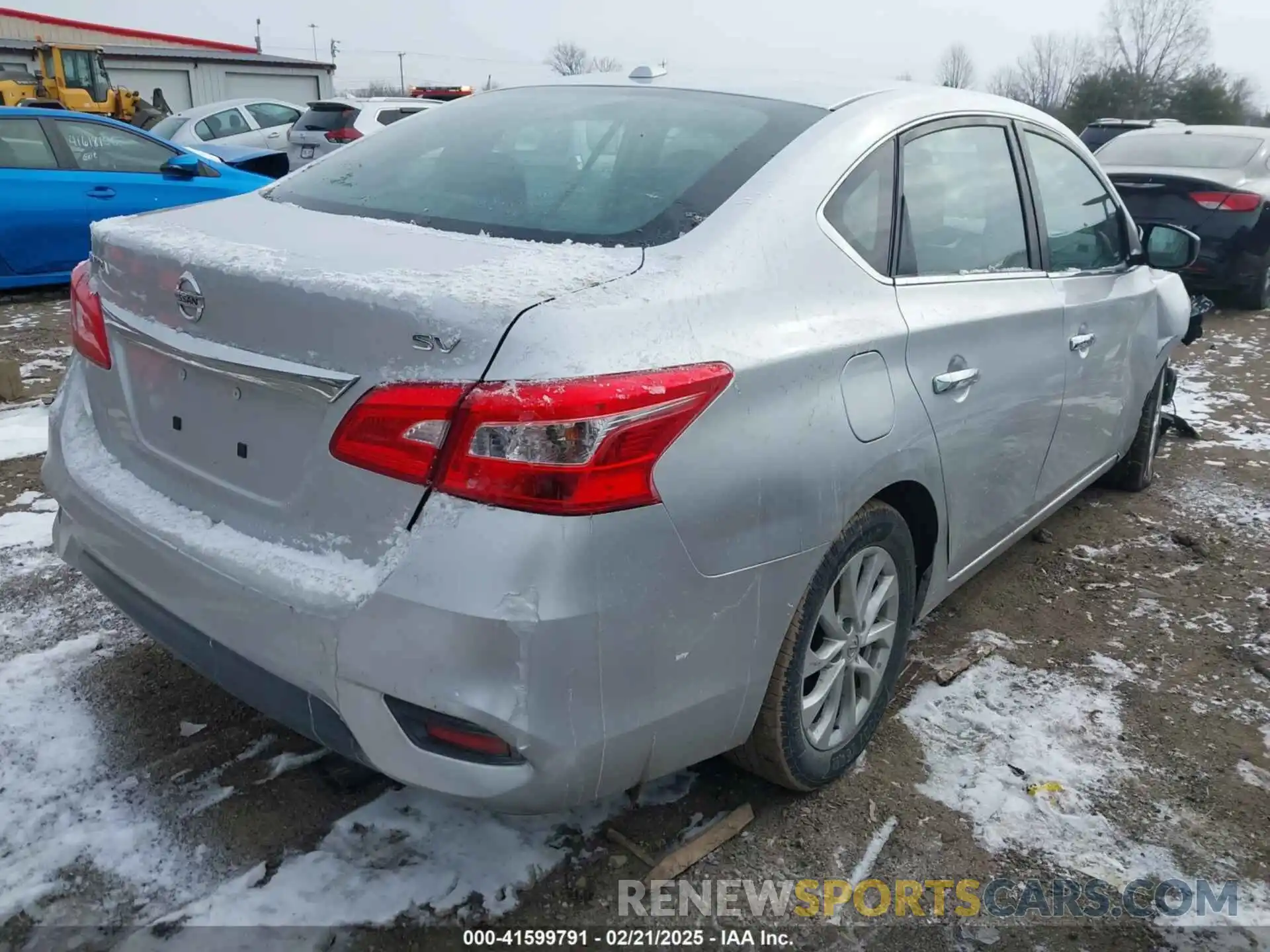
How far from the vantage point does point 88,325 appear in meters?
2.36

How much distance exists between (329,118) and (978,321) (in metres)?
12.5

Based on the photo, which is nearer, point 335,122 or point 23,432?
point 23,432

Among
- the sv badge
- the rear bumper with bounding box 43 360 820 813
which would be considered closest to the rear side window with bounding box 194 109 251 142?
the rear bumper with bounding box 43 360 820 813

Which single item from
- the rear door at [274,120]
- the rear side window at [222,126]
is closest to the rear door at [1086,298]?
the rear door at [274,120]

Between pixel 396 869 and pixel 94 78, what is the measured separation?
28.0m

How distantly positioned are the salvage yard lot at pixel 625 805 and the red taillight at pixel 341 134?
10.5m

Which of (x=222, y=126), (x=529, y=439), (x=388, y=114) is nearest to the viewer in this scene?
(x=529, y=439)

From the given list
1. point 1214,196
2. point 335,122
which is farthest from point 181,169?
point 1214,196

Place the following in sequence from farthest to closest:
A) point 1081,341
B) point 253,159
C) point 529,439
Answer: point 253,159 → point 1081,341 → point 529,439

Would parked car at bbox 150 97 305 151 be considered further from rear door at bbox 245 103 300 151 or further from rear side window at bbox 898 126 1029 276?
rear side window at bbox 898 126 1029 276

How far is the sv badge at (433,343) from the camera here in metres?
1.70

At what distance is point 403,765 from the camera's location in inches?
70.7

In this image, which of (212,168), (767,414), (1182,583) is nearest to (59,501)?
(767,414)

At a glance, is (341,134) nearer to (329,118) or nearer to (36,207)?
(329,118)
